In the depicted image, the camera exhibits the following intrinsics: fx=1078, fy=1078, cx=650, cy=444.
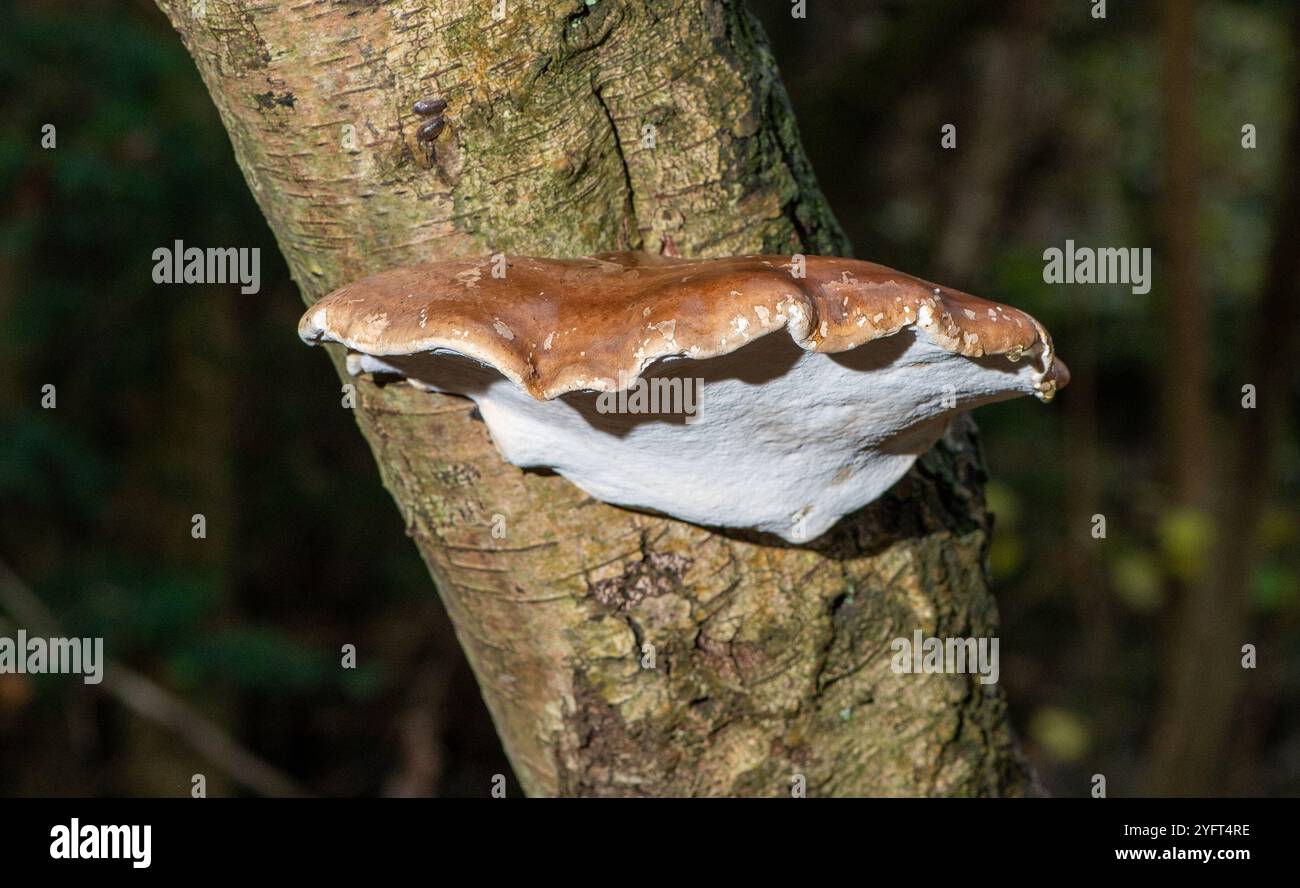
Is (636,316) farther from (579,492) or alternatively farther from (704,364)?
(579,492)

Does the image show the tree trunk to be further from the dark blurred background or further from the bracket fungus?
the dark blurred background

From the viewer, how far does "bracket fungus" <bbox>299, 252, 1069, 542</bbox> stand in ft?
3.69

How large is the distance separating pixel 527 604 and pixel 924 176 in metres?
8.50

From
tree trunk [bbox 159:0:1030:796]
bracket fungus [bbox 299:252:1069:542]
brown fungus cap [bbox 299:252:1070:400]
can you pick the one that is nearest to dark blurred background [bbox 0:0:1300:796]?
tree trunk [bbox 159:0:1030:796]

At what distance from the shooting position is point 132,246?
207 inches

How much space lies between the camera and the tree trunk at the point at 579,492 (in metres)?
1.37

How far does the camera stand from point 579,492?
5.03 ft

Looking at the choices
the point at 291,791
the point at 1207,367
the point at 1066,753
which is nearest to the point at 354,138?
the point at 291,791

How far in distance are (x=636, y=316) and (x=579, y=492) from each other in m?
0.46

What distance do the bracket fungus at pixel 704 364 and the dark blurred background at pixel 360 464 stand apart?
308cm

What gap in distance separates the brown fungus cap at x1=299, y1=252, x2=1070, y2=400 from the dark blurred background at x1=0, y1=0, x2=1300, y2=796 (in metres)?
3.32

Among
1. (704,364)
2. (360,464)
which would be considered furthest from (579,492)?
(360,464)

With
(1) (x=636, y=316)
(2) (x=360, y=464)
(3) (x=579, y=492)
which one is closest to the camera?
(1) (x=636, y=316)

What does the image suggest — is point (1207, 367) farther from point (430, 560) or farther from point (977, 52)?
point (430, 560)
